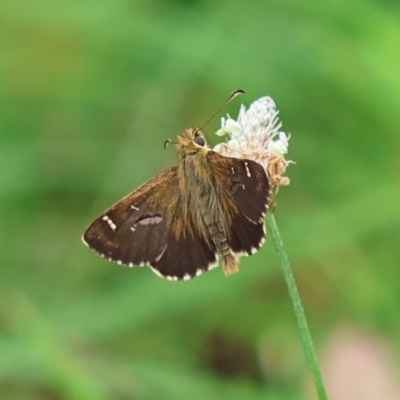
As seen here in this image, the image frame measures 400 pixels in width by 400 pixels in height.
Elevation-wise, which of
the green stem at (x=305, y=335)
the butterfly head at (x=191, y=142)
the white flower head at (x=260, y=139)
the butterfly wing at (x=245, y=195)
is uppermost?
the butterfly head at (x=191, y=142)

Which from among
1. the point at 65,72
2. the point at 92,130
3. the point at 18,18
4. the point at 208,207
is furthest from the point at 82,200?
the point at 208,207

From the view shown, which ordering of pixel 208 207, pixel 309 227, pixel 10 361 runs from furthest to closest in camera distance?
1. pixel 309 227
2. pixel 10 361
3. pixel 208 207

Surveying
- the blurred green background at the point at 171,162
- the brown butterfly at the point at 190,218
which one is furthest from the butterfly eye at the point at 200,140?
the blurred green background at the point at 171,162

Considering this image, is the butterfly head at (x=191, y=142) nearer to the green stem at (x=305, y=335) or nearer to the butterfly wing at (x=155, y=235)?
the butterfly wing at (x=155, y=235)

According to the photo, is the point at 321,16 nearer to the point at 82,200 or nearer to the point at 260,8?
the point at 260,8

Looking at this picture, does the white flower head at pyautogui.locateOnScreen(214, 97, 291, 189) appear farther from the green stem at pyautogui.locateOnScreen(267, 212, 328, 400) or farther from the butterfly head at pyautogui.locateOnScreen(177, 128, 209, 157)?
the green stem at pyautogui.locateOnScreen(267, 212, 328, 400)

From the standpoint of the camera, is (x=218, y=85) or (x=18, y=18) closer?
(x=218, y=85)
